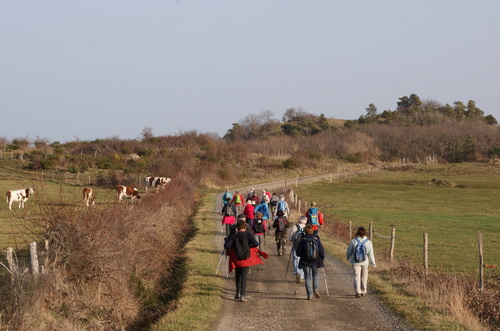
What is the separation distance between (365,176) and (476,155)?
33.7 m

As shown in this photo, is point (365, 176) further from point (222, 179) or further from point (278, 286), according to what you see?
point (278, 286)

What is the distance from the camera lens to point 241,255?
496 inches

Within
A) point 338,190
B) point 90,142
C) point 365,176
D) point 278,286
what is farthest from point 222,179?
point 278,286

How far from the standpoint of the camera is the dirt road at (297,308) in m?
10.8

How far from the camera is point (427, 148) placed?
106 metres

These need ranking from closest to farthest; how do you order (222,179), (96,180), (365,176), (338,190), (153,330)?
(153,330) < (96,180) < (338,190) < (222,179) < (365,176)

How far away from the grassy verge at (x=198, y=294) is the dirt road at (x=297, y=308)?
0.27 metres

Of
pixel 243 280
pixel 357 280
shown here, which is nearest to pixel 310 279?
pixel 357 280

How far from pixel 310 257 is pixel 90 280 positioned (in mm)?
4823

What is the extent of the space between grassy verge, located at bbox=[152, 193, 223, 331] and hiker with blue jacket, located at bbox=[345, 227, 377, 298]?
3149 mm

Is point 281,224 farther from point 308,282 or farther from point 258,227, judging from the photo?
point 308,282

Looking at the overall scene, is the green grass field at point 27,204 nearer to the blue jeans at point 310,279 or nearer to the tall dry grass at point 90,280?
the tall dry grass at point 90,280

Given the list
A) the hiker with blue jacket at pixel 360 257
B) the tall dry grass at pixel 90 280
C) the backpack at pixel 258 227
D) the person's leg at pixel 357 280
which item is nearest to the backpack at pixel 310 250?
the hiker with blue jacket at pixel 360 257

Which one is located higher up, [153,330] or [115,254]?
[115,254]
